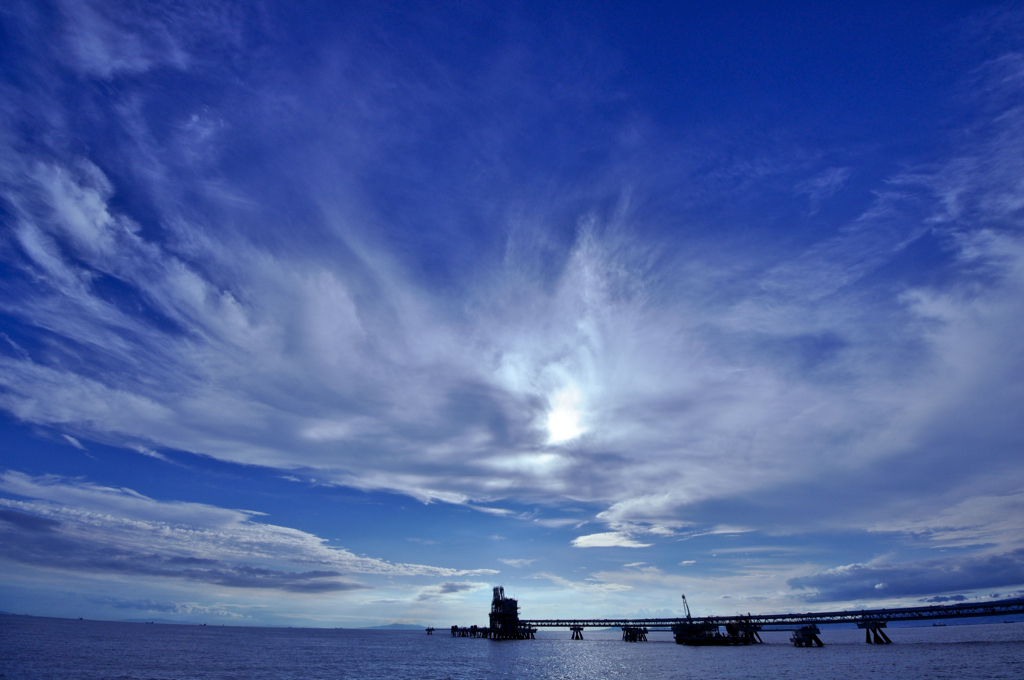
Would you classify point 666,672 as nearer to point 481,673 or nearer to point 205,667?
point 481,673

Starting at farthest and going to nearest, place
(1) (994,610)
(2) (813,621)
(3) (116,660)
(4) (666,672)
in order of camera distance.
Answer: (2) (813,621), (1) (994,610), (3) (116,660), (4) (666,672)

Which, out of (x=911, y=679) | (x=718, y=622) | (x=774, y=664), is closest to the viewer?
(x=911, y=679)

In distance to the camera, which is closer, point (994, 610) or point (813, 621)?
point (994, 610)

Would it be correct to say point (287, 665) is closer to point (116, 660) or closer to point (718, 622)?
point (116, 660)

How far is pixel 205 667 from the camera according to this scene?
271 ft

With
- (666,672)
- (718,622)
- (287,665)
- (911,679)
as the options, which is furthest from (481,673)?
(718,622)

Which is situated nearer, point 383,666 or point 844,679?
point 844,679

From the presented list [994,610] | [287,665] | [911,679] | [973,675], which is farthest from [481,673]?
[994,610]

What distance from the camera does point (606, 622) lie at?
7569 inches

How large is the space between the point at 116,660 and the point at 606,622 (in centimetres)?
15910

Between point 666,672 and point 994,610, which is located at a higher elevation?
point 994,610

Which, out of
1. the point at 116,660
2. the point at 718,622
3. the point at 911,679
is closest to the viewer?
the point at 911,679

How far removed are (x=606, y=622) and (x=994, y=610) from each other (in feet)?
395

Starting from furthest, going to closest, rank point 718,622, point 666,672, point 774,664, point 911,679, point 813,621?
point 718,622 → point 813,621 → point 774,664 → point 666,672 → point 911,679
